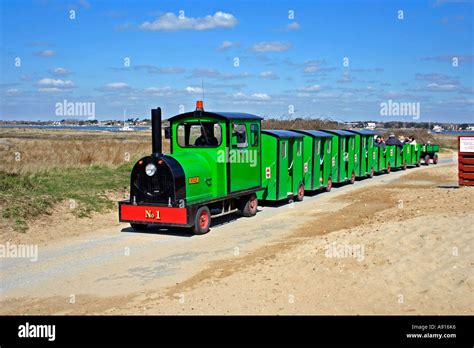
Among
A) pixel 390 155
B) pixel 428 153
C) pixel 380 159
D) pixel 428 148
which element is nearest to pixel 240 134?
pixel 380 159

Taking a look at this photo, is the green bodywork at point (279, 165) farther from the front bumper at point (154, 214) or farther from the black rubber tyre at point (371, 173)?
the black rubber tyre at point (371, 173)

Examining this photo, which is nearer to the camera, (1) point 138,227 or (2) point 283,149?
(1) point 138,227

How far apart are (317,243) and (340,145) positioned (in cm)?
1375

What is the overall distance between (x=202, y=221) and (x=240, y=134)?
9.22ft

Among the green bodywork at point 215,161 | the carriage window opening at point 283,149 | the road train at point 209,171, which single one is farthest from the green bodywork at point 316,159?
the green bodywork at point 215,161

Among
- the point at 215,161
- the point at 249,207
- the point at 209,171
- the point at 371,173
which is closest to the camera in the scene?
the point at 209,171

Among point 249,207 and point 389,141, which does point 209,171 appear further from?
point 389,141

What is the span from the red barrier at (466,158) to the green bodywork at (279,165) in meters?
6.27

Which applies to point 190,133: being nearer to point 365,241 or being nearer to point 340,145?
point 365,241

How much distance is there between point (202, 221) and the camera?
12820 mm

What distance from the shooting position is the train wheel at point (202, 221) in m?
12.6

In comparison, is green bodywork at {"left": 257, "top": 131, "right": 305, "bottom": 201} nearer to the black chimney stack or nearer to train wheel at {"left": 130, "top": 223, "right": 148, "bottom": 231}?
train wheel at {"left": 130, "top": 223, "right": 148, "bottom": 231}

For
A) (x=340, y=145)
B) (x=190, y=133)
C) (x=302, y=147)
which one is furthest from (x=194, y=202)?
(x=340, y=145)

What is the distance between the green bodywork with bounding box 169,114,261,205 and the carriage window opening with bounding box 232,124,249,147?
0.08m
